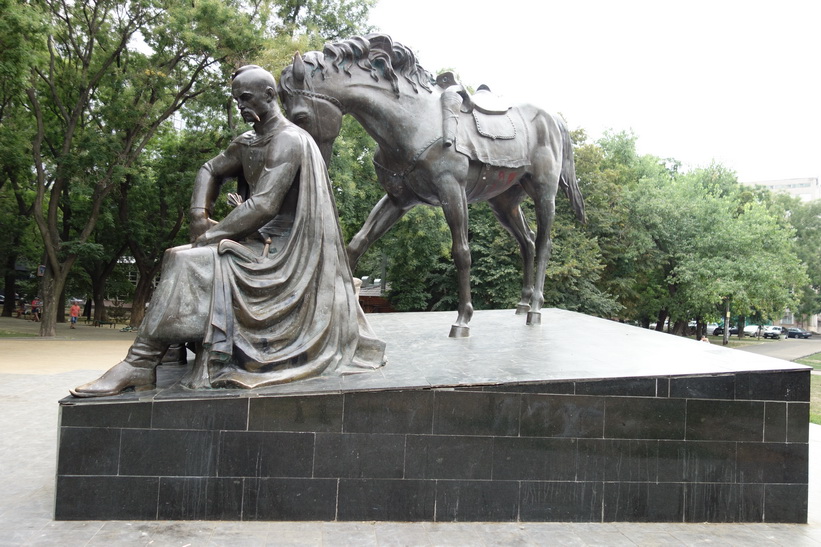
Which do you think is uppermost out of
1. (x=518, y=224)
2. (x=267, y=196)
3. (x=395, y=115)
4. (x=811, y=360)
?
(x=395, y=115)

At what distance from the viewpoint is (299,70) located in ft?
17.4

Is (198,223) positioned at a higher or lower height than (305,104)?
lower

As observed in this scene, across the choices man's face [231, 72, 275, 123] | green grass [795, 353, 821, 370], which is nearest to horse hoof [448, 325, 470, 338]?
man's face [231, 72, 275, 123]

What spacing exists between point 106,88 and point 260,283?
62.6 feet

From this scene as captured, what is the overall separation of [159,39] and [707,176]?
3164 cm

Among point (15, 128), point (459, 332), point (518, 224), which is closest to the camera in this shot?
point (459, 332)

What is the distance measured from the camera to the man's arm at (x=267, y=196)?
14.4 ft

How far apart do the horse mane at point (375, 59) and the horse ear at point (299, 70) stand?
7 cm

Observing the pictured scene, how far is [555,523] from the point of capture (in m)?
4.13

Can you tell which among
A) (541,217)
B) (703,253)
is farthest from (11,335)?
(703,253)

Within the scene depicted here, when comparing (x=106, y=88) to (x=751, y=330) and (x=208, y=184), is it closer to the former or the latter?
(x=208, y=184)

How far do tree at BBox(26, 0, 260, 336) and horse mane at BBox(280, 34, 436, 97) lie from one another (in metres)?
13.5

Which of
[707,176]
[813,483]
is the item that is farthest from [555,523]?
[707,176]

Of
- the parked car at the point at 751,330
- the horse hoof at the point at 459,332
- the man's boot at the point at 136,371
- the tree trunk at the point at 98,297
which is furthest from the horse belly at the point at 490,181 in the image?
the parked car at the point at 751,330
